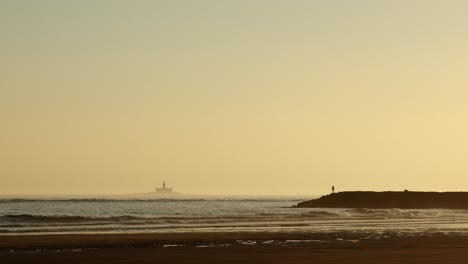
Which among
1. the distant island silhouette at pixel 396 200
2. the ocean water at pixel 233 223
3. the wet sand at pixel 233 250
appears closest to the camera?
the wet sand at pixel 233 250

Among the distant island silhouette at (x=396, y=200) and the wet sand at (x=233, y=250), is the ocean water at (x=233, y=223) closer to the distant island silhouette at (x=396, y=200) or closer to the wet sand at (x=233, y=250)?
the wet sand at (x=233, y=250)

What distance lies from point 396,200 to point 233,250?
94054 mm

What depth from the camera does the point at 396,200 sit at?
119 meters

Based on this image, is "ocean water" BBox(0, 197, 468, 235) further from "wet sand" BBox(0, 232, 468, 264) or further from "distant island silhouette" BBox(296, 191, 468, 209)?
"distant island silhouette" BBox(296, 191, 468, 209)

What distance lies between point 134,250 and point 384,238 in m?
12.5

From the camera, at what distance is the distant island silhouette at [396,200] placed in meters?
116

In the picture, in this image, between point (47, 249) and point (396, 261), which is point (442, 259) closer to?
point (396, 261)

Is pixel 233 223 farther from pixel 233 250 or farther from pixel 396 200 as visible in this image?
pixel 396 200

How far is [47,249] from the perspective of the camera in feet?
96.1

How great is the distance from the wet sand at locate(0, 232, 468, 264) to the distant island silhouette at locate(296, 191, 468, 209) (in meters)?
81.9

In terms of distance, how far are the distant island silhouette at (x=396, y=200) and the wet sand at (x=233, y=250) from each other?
81.9 meters

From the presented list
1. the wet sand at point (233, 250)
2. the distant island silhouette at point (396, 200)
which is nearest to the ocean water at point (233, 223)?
the wet sand at point (233, 250)

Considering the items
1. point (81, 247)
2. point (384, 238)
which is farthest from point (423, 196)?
point (81, 247)

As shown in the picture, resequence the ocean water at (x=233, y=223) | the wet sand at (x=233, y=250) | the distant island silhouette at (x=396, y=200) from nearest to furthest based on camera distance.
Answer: the wet sand at (x=233, y=250), the ocean water at (x=233, y=223), the distant island silhouette at (x=396, y=200)
